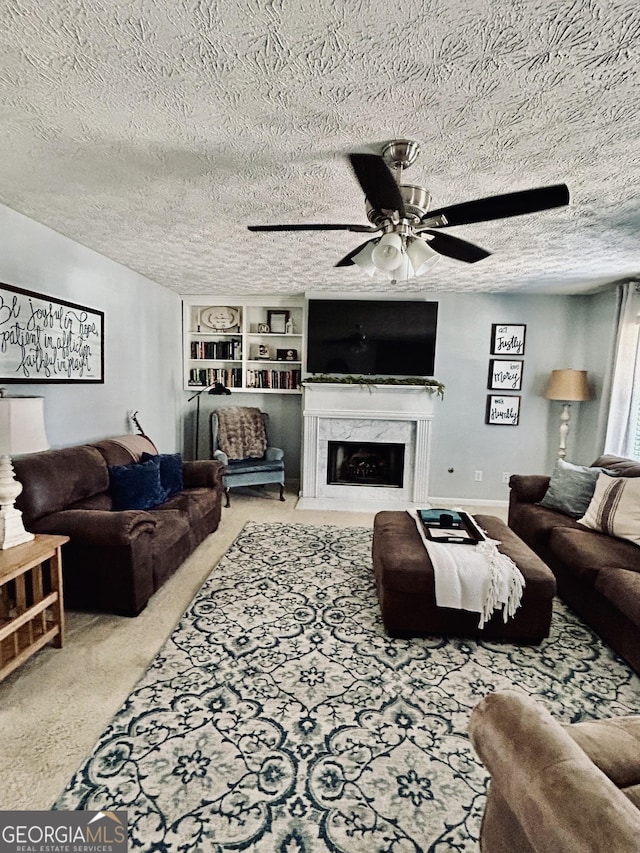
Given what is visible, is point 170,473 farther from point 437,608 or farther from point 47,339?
point 437,608

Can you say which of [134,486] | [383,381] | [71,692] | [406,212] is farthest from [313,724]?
[383,381]

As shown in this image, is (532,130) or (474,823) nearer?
(474,823)

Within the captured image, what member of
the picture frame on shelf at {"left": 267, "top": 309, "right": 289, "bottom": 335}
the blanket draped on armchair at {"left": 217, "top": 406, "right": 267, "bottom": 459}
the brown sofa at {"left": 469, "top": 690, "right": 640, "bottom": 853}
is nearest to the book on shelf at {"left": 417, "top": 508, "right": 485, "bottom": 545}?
the brown sofa at {"left": 469, "top": 690, "right": 640, "bottom": 853}

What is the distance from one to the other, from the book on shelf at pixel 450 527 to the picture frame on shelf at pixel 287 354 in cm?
297

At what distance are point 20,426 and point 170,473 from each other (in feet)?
5.56

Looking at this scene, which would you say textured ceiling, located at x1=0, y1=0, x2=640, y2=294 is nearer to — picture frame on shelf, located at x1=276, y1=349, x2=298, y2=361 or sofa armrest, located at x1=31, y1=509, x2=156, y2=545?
sofa armrest, located at x1=31, y1=509, x2=156, y2=545

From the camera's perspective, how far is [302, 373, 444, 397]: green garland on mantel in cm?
489

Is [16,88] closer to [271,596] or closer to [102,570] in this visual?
[102,570]

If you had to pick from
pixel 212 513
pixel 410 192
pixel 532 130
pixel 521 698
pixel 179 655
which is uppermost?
pixel 532 130

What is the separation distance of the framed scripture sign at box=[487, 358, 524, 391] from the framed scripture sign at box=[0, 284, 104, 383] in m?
4.10

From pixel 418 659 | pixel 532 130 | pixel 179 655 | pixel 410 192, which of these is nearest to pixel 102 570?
pixel 179 655

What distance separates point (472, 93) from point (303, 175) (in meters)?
0.87

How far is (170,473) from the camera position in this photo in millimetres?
3711

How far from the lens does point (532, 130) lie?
1699 mm
